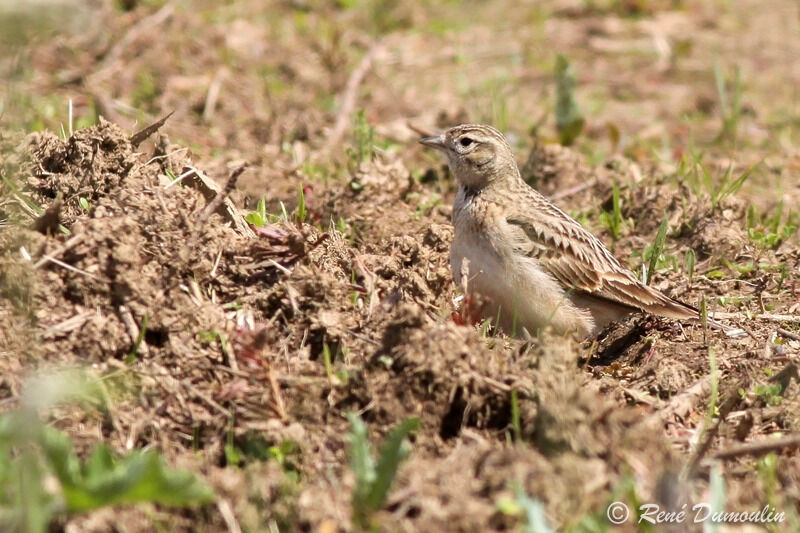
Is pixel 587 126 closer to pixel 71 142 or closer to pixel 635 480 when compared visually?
pixel 71 142

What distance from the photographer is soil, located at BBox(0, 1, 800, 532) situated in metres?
4.40

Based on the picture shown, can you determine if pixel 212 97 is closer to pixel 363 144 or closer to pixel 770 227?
pixel 363 144

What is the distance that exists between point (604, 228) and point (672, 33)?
6229 millimetres

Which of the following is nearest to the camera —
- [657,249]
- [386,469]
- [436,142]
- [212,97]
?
[386,469]

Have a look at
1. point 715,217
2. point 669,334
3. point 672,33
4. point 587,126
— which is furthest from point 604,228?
point 672,33

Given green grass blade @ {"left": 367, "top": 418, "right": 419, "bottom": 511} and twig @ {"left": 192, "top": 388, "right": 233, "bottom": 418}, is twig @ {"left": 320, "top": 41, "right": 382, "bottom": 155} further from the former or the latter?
green grass blade @ {"left": 367, "top": 418, "right": 419, "bottom": 511}

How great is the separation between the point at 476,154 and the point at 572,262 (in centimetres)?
109

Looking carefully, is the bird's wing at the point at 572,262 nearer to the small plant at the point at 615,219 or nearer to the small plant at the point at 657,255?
the small plant at the point at 657,255

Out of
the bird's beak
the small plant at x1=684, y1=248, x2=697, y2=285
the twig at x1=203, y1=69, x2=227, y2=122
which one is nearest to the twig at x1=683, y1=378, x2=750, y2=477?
the small plant at x1=684, y1=248, x2=697, y2=285

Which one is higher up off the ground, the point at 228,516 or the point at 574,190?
the point at 228,516

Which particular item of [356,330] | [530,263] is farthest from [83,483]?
[530,263]

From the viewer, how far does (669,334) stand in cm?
690

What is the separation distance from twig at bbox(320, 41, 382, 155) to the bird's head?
213 cm

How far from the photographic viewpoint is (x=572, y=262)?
23.2ft
